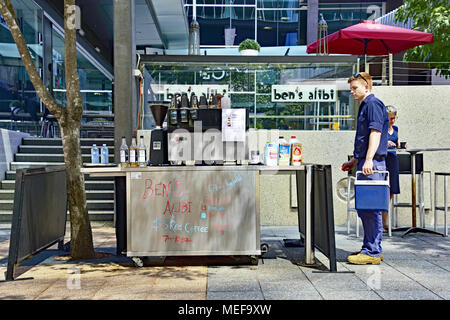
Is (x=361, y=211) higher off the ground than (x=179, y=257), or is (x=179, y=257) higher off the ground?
(x=361, y=211)

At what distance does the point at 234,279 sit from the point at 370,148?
202cm

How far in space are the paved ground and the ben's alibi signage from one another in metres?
3.49

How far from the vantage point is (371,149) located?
532 cm

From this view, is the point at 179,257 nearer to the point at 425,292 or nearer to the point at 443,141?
the point at 425,292

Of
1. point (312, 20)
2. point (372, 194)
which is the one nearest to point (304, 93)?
point (372, 194)

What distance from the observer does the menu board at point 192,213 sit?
539cm

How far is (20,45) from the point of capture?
571 centimetres

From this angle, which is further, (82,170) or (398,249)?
(398,249)

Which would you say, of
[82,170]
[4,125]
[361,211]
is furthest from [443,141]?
[4,125]

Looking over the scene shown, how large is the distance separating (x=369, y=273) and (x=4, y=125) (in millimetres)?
8711

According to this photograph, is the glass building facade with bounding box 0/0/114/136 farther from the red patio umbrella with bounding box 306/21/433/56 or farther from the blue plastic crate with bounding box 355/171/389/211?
the blue plastic crate with bounding box 355/171/389/211

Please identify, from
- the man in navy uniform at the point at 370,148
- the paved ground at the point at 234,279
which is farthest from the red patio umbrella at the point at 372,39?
the paved ground at the point at 234,279

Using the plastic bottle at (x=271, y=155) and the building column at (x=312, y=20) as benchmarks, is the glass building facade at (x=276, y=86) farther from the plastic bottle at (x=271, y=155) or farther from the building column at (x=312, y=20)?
the building column at (x=312, y=20)

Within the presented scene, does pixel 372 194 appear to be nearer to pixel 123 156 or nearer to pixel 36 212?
pixel 123 156
